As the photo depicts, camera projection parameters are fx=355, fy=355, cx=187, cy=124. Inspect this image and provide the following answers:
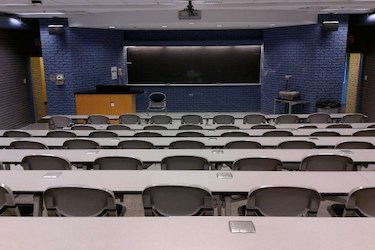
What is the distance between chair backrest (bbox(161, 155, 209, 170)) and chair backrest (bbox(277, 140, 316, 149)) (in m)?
1.36

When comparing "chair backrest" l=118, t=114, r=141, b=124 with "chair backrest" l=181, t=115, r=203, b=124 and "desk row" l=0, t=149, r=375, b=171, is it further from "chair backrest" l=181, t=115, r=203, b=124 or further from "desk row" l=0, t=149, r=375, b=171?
"desk row" l=0, t=149, r=375, b=171

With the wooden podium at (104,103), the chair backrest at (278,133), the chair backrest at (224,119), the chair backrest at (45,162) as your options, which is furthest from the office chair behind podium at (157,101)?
the chair backrest at (45,162)

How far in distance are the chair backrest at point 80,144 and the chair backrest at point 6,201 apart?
75.2 inches

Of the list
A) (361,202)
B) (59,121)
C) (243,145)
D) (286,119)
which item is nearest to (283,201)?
(361,202)

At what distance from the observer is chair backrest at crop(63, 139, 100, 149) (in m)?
4.71

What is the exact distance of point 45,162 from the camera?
12.4 ft

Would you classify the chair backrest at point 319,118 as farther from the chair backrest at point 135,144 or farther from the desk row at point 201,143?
the chair backrest at point 135,144

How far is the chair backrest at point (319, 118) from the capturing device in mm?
7502

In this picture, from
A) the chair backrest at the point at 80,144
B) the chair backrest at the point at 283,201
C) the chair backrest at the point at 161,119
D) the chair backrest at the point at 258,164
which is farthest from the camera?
the chair backrest at the point at 161,119

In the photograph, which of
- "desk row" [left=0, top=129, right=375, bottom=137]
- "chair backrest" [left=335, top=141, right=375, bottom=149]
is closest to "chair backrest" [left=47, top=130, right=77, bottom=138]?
"desk row" [left=0, top=129, right=375, bottom=137]

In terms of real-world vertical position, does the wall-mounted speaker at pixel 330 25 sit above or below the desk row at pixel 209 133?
above

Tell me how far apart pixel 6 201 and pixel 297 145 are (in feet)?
11.0

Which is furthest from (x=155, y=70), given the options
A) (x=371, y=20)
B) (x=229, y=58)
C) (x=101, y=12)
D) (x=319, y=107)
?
(x=371, y=20)
